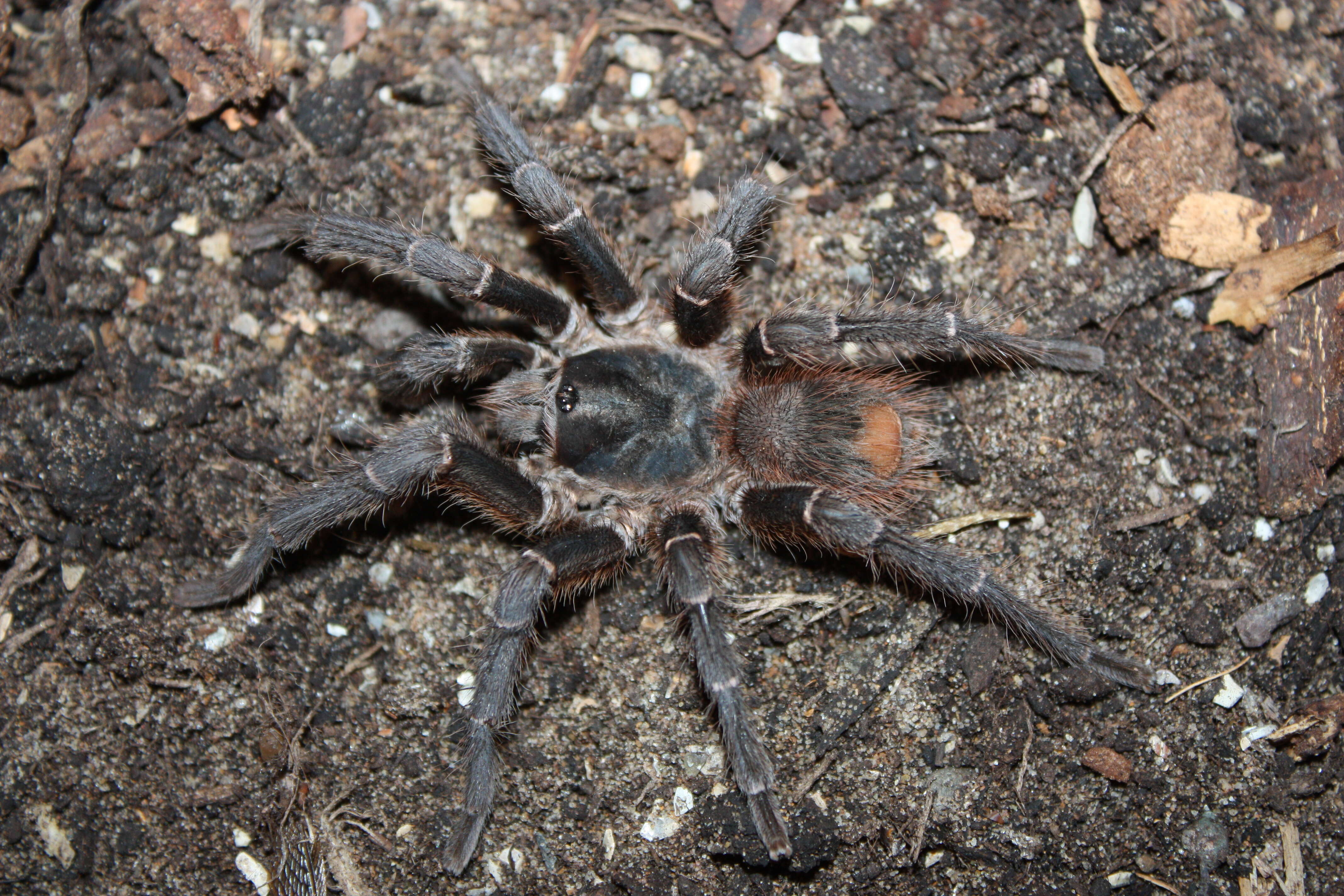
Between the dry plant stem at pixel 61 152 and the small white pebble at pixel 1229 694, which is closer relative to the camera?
the small white pebble at pixel 1229 694

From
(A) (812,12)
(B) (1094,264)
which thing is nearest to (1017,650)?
(B) (1094,264)

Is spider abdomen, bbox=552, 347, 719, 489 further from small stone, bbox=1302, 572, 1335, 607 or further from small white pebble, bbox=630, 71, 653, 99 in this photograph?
small stone, bbox=1302, 572, 1335, 607

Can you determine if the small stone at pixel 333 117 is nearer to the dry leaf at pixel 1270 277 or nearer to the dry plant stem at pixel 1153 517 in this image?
the dry plant stem at pixel 1153 517

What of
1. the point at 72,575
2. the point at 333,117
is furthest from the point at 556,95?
the point at 72,575

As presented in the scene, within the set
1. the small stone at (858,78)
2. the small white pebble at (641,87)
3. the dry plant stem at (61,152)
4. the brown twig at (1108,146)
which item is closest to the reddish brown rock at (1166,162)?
the brown twig at (1108,146)

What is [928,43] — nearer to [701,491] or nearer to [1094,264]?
[1094,264]

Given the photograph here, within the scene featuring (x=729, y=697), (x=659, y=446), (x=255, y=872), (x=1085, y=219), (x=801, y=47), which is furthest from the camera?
(x=801, y=47)

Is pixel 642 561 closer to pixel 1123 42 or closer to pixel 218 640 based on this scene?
pixel 218 640
